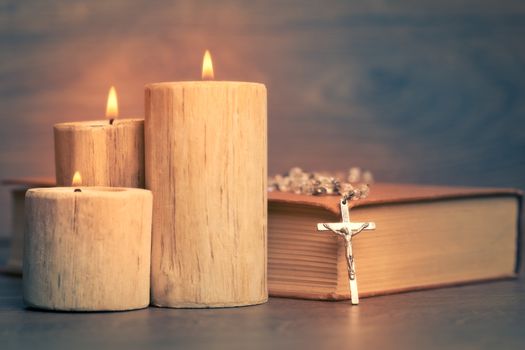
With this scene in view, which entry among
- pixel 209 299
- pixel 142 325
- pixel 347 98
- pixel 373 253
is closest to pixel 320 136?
pixel 347 98

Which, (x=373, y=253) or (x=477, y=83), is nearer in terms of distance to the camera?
(x=373, y=253)

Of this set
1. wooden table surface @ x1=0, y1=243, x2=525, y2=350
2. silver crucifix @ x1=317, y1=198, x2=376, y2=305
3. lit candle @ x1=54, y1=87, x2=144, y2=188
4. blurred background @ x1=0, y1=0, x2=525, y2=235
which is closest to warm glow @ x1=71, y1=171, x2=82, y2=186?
lit candle @ x1=54, y1=87, x2=144, y2=188

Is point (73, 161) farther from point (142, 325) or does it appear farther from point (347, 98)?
point (347, 98)

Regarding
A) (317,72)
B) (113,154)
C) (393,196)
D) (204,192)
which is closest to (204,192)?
(204,192)

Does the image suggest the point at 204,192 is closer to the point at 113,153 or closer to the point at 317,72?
the point at 113,153

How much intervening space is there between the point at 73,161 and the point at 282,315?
334 millimetres

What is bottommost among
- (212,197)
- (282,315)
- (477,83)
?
(282,315)

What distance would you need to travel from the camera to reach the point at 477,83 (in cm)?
192

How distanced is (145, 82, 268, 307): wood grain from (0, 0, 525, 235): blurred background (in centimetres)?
64

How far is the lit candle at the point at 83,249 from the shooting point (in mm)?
1154

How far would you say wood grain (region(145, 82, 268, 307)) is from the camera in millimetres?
1208

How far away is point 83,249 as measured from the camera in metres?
1.15

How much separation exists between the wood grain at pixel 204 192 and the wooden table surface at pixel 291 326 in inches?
1.5

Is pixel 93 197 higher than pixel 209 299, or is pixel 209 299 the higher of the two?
pixel 93 197
